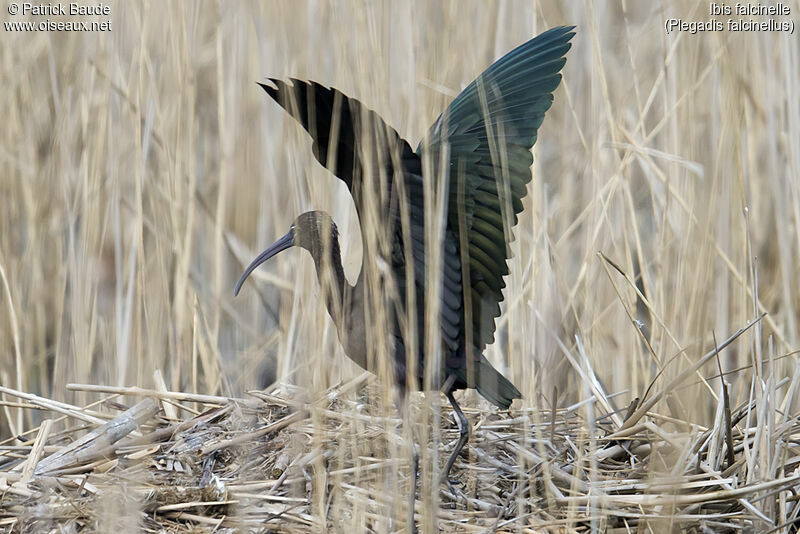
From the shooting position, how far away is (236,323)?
306 cm

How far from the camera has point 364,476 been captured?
75.9 inches

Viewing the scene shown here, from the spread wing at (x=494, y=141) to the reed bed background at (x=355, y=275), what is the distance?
0.09 metres

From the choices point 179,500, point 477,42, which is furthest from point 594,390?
point 477,42

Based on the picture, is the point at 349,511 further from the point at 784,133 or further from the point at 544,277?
the point at 784,133

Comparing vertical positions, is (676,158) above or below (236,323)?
above

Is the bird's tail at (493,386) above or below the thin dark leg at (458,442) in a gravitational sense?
above

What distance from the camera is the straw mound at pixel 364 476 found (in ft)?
5.74

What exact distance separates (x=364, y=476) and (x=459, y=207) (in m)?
0.60

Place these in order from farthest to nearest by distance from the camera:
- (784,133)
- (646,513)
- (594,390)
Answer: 1. (784,133)
2. (594,390)
3. (646,513)

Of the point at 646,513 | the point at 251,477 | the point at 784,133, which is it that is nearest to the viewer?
the point at 646,513

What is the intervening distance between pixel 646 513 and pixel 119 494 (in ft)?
3.35

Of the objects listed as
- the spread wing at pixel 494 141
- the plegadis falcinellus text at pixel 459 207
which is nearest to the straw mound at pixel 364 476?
the plegadis falcinellus text at pixel 459 207

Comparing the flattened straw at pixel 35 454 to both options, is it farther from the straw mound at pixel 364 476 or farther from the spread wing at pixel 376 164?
the spread wing at pixel 376 164

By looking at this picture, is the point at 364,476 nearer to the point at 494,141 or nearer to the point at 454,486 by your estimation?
the point at 454,486
